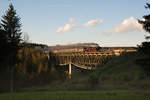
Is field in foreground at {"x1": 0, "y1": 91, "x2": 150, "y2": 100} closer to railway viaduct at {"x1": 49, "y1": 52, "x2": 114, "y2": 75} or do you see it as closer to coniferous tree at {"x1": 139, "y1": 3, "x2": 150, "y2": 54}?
coniferous tree at {"x1": 139, "y1": 3, "x2": 150, "y2": 54}

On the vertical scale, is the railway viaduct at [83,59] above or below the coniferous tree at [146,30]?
below

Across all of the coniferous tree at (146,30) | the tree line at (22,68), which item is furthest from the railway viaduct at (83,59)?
the coniferous tree at (146,30)

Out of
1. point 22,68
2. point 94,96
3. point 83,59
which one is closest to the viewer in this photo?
point 94,96

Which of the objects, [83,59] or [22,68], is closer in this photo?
[22,68]

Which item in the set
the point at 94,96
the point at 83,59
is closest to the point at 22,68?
the point at 83,59

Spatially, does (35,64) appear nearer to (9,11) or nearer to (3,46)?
(3,46)

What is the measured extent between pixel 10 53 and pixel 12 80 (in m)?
5.46

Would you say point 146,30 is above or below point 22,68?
above

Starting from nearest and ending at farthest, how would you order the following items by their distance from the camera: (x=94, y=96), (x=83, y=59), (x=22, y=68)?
(x=94, y=96) < (x=22, y=68) < (x=83, y=59)

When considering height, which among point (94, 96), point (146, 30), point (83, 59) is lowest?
point (94, 96)

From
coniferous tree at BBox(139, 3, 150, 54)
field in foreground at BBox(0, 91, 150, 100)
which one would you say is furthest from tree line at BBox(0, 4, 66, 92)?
coniferous tree at BBox(139, 3, 150, 54)

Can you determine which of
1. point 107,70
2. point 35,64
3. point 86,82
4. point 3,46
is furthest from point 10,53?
point 107,70

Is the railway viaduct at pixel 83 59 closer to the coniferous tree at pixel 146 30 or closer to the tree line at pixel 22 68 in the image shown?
the tree line at pixel 22 68

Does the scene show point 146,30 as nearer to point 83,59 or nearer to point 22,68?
point 22,68
